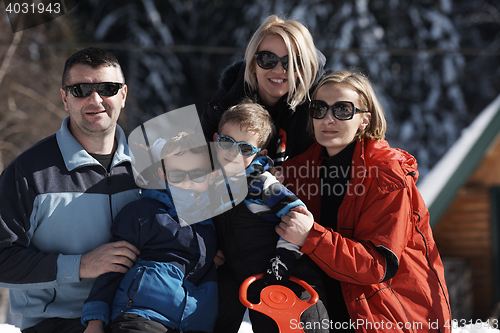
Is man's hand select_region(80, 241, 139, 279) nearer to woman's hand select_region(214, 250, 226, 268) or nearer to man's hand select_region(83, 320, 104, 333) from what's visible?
man's hand select_region(83, 320, 104, 333)

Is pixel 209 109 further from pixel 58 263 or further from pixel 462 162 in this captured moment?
pixel 462 162

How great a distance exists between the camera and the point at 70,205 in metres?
2.08

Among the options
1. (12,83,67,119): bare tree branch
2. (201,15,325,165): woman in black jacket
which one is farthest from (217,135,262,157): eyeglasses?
(12,83,67,119): bare tree branch

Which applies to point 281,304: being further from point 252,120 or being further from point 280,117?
point 280,117

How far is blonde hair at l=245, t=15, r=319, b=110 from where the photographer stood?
2305 millimetres

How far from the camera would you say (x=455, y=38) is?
10.0 m

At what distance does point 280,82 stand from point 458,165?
102 inches

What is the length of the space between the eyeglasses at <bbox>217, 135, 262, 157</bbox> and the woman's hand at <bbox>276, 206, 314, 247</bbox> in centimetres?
32

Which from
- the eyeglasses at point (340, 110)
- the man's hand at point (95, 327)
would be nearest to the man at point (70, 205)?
the man's hand at point (95, 327)

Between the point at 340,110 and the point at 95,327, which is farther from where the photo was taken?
the point at 340,110

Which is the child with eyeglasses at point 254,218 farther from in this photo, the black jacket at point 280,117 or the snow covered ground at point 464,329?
the snow covered ground at point 464,329

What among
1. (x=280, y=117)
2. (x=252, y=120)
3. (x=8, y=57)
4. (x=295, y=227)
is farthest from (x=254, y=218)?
(x=8, y=57)

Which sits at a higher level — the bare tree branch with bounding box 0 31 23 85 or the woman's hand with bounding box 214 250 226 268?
the bare tree branch with bounding box 0 31 23 85

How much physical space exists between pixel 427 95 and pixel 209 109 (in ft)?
27.7
